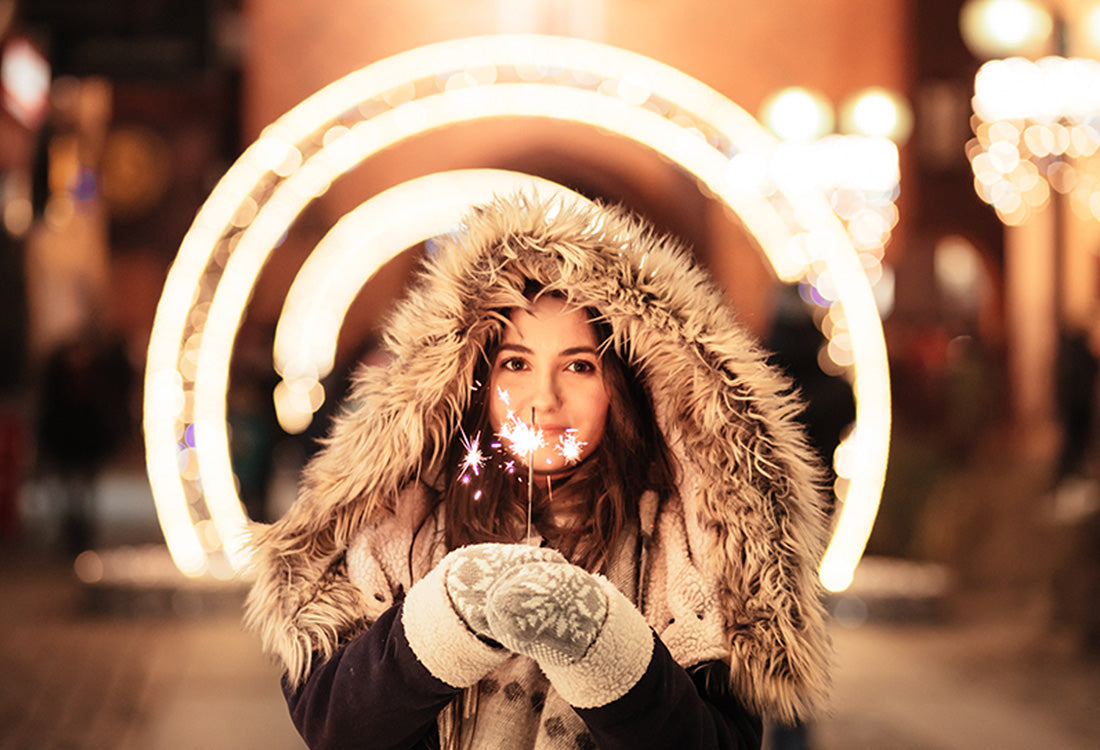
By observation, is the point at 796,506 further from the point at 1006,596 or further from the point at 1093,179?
the point at 1093,179

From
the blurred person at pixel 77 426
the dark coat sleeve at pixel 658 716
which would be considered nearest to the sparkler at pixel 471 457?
the dark coat sleeve at pixel 658 716

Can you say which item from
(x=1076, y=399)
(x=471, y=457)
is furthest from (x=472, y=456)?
(x=1076, y=399)

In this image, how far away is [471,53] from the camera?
6.85 m

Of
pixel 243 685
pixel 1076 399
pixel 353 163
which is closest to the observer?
pixel 353 163

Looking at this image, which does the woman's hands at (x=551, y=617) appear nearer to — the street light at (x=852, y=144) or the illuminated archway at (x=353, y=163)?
the illuminated archway at (x=353, y=163)

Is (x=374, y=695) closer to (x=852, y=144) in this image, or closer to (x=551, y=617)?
(x=551, y=617)

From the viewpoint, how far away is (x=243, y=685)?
708cm

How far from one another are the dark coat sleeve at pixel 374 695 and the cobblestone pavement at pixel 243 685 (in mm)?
4150

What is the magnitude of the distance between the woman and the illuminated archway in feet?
14.2

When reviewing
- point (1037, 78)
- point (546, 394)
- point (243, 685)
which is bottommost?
point (243, 685)

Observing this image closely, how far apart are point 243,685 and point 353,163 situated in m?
2.81

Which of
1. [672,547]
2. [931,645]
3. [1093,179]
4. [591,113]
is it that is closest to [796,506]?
[672,547]

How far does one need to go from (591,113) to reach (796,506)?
5021 mm

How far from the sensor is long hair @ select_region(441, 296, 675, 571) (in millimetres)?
2109
